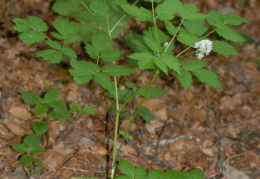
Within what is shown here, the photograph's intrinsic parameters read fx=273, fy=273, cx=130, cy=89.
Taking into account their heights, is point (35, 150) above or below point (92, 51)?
below

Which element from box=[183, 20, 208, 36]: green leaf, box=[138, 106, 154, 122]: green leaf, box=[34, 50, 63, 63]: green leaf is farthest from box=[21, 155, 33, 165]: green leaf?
box=[183, 20, 208, 36]: green leaf

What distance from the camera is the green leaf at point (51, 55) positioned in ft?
7.09

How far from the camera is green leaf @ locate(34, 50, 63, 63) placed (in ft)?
7.09

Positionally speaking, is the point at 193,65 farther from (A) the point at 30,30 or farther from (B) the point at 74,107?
(B) the point at 74,107

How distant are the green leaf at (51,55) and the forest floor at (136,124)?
101cm

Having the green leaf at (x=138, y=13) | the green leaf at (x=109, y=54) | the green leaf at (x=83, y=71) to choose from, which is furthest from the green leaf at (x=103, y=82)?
the green leaf at (x=138, y=13)

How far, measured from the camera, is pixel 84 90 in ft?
11.5

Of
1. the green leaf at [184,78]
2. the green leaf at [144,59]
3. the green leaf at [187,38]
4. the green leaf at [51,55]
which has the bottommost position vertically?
the green leaf at [51,55]

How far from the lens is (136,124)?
10.8ft

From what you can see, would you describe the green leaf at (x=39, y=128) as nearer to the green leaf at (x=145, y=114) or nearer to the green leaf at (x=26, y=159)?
the green leaf at (x=26, y=159)

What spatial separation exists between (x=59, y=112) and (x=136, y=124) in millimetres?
1002

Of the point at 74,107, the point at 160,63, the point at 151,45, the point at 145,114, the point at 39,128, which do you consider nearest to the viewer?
the point at 160,63

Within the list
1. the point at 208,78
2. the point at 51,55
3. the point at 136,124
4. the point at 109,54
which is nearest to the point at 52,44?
the point at 51,55

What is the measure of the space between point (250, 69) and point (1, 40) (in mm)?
3975
